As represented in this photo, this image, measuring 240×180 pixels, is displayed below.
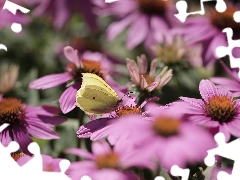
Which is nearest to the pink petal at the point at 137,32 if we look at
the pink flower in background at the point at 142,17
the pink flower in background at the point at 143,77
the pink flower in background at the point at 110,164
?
the pink flower in background at the point at 142,17

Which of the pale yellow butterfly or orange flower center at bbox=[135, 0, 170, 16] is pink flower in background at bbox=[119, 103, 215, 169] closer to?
the pale yellow butterfly

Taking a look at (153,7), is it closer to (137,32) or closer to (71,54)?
(137,32)

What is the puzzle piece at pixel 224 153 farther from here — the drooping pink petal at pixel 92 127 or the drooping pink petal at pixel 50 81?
the drooping pink petal at pixel 50 81

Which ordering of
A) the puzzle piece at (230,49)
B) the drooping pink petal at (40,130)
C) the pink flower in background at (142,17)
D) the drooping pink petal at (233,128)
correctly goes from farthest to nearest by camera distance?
the pink flower in background at (142,17)
the puzzle piece at (230,49)
the drooping pink petal at (40,130)
the drooping pink petal at (233,128)

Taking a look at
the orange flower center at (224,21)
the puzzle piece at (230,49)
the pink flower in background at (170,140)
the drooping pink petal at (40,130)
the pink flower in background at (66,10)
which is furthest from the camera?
the pink flower in background at (66,10)

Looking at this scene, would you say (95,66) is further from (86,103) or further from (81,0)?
(81,0)

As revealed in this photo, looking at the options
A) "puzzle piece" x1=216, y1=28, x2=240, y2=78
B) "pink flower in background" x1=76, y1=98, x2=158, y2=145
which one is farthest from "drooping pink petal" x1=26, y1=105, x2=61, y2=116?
"puzzle piece" x1=216, y1=28, x2=240, y2=78
